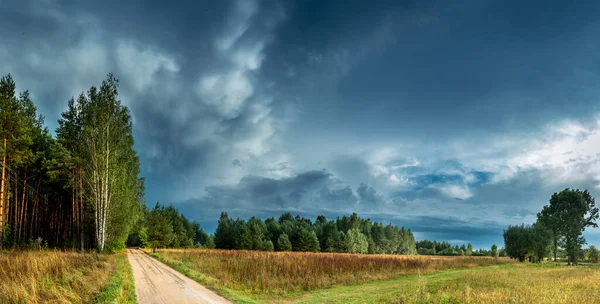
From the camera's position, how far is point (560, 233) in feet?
197

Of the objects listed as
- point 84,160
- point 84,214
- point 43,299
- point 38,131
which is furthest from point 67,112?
point 43,299

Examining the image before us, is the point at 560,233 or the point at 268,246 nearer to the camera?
the point at 560,233

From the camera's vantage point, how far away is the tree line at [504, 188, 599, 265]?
56031 mm

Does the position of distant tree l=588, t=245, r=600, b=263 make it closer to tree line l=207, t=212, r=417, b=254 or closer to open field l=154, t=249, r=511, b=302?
tree line l=207, t=212, r=417, b=254

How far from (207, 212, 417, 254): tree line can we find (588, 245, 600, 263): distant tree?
46.3 metres

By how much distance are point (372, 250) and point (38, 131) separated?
268ft

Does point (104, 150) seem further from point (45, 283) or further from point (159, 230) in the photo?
point (159, 230)

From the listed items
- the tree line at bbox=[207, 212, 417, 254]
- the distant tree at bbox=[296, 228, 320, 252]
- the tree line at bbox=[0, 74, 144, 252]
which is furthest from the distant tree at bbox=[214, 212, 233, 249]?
the tree line at bbox=[0, 74, 144, 252]

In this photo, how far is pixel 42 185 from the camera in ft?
118

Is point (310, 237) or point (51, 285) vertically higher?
point (51, 285)

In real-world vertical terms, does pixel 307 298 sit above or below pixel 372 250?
above

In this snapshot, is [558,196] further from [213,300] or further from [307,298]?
[213,300]

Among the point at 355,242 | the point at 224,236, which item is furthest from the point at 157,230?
the point at 355,242

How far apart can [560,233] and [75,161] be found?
2997 inches
